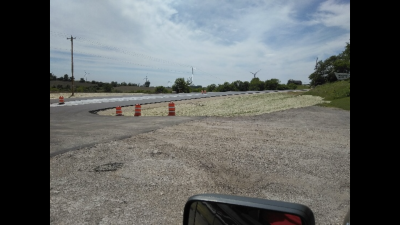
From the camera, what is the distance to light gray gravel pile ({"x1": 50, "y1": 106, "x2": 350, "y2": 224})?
11.9 feet

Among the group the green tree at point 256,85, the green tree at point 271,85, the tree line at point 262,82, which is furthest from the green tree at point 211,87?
the green tree at point 271,85

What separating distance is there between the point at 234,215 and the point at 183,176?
3706 mm

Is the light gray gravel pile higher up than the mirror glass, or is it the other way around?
the mirror glass

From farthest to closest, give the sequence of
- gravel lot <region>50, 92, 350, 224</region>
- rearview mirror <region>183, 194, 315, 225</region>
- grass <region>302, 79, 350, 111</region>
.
→ grass <region>302, 79, 350, 111</region> < gravel lot <region>50, 92, 350, 224</region> < rearview mirror <region>183, 194, 315, 225</region>

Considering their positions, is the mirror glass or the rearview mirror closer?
the rearview mirror

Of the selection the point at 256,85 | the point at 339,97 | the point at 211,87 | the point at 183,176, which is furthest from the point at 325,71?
the point at 183,176

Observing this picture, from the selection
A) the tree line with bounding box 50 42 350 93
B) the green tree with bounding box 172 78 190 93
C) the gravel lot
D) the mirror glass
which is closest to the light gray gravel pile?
the gravel lot

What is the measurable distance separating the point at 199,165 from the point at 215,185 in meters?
1.14

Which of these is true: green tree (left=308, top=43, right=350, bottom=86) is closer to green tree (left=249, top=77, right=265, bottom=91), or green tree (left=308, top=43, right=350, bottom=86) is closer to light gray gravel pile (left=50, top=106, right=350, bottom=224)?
green tree (left=249, top=77, right=265, bottom=91)

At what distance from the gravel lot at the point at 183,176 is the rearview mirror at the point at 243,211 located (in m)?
1.95

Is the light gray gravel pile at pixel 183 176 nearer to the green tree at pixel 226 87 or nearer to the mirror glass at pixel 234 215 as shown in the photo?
the mirror glass at pixel 234 215

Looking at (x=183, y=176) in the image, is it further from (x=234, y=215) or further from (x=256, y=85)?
(x=256, y=85)

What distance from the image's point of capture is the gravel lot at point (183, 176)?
3.63 metres
